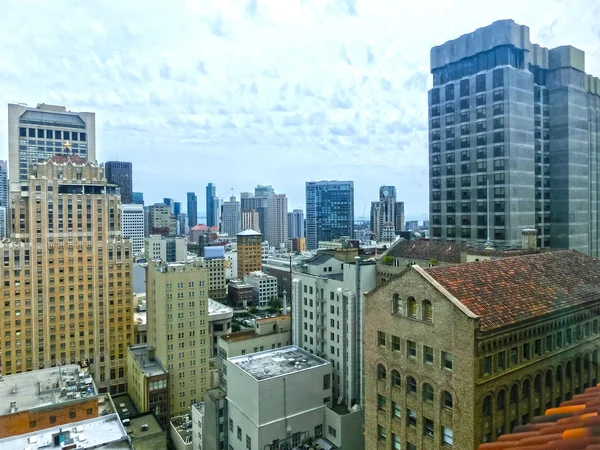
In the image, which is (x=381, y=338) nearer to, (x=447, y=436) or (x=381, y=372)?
(x=381, y=372)

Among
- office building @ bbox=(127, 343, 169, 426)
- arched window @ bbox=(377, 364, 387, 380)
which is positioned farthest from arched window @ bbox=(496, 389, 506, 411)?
office building @ bbox=(127, 343, 169, 426)

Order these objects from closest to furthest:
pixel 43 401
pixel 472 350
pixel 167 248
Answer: pixel 472 350 < pixel 43 401 < pixel 167 248

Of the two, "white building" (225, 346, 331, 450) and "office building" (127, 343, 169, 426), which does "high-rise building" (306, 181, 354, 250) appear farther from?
"white building" (225, 346, 331, 450)

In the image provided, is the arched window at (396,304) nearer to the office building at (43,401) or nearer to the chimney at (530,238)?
the chimney at (530,238)

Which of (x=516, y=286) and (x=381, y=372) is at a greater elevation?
(x=516, y=286)

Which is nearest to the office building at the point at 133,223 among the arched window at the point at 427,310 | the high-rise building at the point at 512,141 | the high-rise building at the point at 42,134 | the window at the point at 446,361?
the high-rise building at the point at 42,134

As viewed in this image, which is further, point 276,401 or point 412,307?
point 276,401

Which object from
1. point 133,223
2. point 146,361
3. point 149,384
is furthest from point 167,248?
point 149,384
